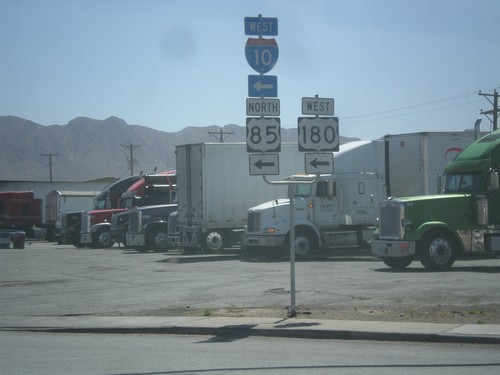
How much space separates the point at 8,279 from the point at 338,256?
11.1 meters

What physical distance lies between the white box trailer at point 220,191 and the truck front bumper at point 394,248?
836 cm

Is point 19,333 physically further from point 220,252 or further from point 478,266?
point 220,252

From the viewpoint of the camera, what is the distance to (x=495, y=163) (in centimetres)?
1984

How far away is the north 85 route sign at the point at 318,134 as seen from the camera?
1256cm

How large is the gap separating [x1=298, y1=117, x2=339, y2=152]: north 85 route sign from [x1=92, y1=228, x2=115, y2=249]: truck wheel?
82.3ft

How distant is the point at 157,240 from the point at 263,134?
19.5 metres

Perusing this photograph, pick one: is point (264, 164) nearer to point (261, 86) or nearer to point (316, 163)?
point (316, 163)

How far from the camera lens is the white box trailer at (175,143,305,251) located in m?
28.1

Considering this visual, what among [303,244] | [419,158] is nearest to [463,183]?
[419,158]

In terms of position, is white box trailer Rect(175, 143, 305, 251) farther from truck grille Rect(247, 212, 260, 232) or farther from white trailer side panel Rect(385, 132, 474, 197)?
white trailer side panel Rect(385, 132, 474, 197)

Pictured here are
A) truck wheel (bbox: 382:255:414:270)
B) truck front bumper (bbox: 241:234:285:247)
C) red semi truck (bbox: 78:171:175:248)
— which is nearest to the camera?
truck wheel (bbox: 382:255:414:270)

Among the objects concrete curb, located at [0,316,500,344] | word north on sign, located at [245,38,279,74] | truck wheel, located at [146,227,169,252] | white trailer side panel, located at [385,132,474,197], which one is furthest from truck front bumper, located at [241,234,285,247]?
word north on sign, located at [245,38,279,74]

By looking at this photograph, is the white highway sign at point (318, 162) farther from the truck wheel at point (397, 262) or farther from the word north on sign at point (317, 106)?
the truck wheel at point (397, 262)

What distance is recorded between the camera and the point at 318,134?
12.6 metres
